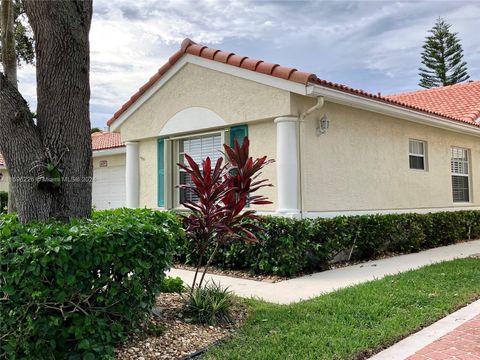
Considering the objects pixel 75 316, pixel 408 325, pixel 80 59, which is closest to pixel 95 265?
pixel 75 316

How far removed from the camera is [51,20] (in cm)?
455

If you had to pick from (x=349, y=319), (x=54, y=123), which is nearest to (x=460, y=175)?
(x=349, y=319)

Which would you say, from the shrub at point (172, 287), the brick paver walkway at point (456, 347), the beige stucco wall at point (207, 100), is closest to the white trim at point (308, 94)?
the beige stucco wall at point (207, 100)

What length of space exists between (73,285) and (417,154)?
1139cm

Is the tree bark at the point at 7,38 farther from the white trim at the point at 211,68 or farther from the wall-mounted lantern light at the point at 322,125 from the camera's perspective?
the wall-mounted lantern light at the point at 322,125

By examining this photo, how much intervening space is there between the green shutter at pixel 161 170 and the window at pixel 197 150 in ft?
1.43

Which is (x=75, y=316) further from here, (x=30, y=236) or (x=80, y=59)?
(x=80, y=59)

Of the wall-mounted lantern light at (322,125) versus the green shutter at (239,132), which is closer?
the wall-mounted lantern light at (322,125)

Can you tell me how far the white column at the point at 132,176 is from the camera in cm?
1237

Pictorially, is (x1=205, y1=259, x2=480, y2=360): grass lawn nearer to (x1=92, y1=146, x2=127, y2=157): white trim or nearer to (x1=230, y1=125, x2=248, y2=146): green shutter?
(x1=230, y1=125, x2=248, y2=146): green shutter

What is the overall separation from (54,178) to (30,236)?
1.00 metres

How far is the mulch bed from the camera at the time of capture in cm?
416

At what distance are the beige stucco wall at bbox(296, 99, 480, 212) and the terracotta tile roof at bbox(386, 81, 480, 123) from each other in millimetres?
2099

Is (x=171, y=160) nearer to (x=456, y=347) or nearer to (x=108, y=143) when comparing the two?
(x=456, y=347)
